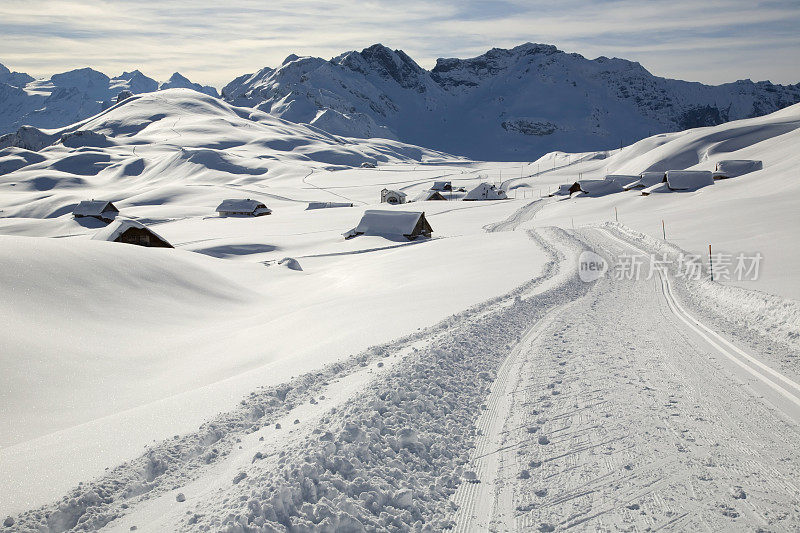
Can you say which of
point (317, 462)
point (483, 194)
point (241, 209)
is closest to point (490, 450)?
point (317, 462)

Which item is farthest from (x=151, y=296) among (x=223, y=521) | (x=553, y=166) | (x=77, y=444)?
(x=553, y=166)

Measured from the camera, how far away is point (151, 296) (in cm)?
1647

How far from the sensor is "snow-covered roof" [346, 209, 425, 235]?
146ft

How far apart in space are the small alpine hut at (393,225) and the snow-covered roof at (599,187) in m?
37.5

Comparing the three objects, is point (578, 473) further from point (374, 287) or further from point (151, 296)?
point (374, 287)

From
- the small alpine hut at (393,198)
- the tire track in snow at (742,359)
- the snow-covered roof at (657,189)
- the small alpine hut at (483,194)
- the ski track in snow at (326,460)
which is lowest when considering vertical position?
the tire track in snow at (742,359)

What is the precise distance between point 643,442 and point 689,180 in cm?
6140

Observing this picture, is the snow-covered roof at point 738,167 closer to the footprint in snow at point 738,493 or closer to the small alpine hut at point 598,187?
the small alpine hut at point 598,187

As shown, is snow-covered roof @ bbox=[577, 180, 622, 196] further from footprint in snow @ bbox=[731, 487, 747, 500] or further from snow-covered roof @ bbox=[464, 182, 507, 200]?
footprint in snow @ bbox=[731, 487, 747, 500]

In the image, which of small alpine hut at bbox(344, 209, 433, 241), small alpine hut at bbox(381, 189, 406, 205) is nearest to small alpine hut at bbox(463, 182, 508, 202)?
small alpine hut at bbox(381, 189, 406, 205)

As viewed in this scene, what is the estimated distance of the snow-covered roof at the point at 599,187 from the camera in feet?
243

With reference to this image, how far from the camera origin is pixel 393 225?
44938mm

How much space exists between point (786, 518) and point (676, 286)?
13.7 meters

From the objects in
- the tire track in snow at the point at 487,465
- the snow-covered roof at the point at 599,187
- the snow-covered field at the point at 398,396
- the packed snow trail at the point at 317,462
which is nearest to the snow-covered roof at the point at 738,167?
the snow-covered roof at the point at 599,187
